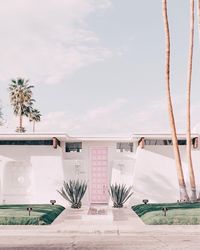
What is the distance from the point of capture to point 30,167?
1059 inches

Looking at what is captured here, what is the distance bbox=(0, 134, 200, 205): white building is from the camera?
26.4m

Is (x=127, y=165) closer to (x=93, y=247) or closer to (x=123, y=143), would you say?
(x=123, y=143)

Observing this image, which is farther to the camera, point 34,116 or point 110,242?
point 34,116

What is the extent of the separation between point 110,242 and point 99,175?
545 inches

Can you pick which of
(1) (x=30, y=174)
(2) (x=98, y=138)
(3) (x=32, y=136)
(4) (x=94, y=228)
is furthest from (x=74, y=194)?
(4) (x=94, y=228)

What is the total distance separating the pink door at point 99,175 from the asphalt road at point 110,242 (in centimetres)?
1219

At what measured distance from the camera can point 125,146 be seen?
27.4m

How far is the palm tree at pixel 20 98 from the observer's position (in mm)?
56781

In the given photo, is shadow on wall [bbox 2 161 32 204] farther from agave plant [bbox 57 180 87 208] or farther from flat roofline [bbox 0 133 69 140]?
agave plant [bbox 57 180 87 208]

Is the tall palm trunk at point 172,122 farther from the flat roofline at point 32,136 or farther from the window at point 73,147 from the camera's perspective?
the window at point 73,147

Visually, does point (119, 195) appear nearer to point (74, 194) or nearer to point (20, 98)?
point (74, 194)

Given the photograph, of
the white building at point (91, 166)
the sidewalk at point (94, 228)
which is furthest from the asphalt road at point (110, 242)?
the white building at point (91, 166)

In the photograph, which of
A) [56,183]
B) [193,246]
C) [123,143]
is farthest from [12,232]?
[123,143]

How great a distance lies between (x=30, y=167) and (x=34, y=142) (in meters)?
1.45
